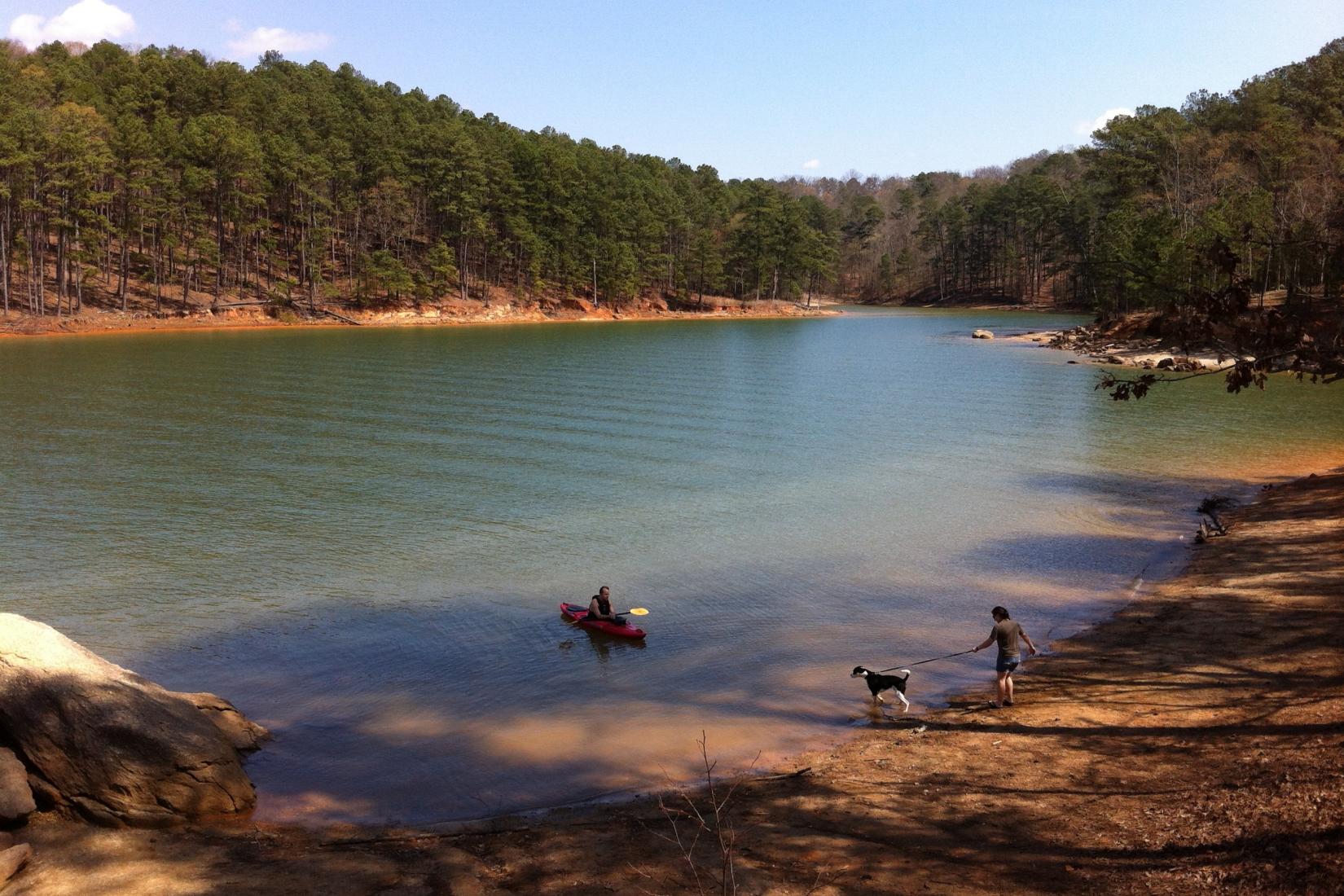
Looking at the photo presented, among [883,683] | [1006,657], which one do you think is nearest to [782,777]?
[883,683]

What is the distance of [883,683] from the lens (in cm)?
1277

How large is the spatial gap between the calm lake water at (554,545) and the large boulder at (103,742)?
898 millimetres

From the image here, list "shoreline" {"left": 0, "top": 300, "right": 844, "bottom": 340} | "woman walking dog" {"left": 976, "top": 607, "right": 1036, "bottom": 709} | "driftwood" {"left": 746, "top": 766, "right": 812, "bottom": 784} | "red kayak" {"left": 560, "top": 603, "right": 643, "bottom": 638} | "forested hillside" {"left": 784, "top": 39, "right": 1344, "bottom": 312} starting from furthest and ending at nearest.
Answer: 1. "shoreline" {"left": 0, "top": 300, "right": 844, "bottom": 340}
2. "forested hillside" {"left": 784, "top": 39, "right": 1344, "bottom": 312}
3. "red kayak" {"left": 560, "top": 603, "right": 643, "bottom": 638}
4. "woman walking dog" {"left": 976, "top": 607, "right": 1036, "bottom": 709}
5. "driftwood" {"left": 746, "top": 766, "right": 812, "bottom": 784}

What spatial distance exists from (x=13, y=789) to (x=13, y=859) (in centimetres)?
109

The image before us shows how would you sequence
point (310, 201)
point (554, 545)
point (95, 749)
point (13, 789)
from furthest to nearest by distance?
point (310, 201) → point (554, 545) → point (95, 749) → point (13, 789)

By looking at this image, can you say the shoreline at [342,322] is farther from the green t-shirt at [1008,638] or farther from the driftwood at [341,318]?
the green t-shirt at [1008,638]

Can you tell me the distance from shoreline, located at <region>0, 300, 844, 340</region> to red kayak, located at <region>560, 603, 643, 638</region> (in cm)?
6531

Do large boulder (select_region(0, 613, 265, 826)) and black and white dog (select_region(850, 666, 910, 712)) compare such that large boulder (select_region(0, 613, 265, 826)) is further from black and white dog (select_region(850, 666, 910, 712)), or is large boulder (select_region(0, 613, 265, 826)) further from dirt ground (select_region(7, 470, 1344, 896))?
black and white dog (select_region(850, 666, 910, 712))

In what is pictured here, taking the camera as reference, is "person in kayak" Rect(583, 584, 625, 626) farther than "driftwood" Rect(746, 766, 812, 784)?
Yes

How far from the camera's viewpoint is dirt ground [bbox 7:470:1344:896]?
25.3 ft

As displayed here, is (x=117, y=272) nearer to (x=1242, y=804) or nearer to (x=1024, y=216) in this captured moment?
(x=1242, y=804)

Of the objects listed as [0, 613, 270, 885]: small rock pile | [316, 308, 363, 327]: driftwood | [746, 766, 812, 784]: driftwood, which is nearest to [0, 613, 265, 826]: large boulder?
[0, 613, 270, 885]: small rock pile

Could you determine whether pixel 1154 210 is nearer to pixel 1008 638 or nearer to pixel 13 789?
pixel 1008 638

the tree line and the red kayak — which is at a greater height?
the tree line
